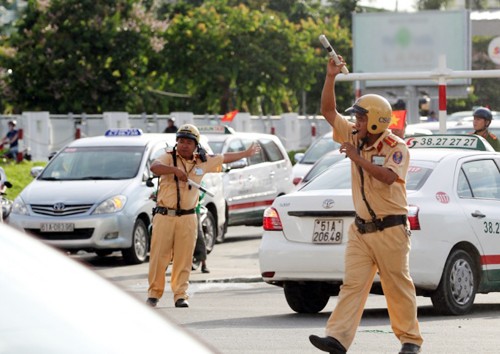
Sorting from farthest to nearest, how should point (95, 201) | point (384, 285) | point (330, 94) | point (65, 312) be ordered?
point (95, 201)
point (330, 94)
point (384, 285)
point (65, 312)

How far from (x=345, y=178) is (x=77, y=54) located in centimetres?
4080

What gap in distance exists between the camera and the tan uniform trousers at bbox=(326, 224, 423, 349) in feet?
29.2

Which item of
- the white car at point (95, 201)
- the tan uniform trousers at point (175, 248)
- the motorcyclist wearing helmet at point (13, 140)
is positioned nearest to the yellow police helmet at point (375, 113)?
the tan uniform trousers at point (175, 248)

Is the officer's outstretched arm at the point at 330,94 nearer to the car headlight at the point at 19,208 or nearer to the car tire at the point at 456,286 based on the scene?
the car tire at the point at 456,286

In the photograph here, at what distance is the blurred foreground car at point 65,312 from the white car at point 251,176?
18.9 metres

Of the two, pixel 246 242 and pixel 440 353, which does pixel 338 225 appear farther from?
pixel 246 242

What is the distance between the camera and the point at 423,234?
37.9ft

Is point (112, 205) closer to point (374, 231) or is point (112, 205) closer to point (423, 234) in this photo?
point (423, 234)

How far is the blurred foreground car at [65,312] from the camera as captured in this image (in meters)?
2.71

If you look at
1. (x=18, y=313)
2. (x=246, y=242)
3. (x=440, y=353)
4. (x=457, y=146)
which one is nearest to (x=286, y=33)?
(x=246, y=242)

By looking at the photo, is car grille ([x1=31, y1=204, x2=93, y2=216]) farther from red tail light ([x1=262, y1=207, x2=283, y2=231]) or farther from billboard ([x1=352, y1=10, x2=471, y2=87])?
billboard ([x1=352, y1=10, x2=471, y2=87])

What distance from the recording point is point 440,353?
9.55 meters

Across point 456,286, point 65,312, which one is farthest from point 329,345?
point 65,312

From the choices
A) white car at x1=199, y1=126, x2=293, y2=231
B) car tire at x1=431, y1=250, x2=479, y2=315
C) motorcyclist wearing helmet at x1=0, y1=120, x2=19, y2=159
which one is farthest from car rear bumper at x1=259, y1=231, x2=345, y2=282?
motorcyclist wearing helmet at x1=0, y1=120, x2=19, y2=159
